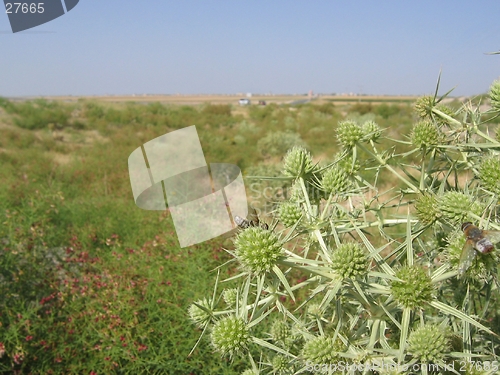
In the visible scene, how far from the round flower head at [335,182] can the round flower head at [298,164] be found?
7 cm

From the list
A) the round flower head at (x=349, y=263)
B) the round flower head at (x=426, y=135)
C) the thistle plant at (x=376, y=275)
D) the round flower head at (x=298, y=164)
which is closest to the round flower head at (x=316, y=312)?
the thistle plant at (x=376, y=275)

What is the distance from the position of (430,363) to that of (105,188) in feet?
27.6

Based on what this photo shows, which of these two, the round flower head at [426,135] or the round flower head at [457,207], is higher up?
the round flower head at [426,135]

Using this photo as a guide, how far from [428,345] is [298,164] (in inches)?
27.6

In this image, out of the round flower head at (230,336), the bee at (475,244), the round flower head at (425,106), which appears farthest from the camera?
the round flower head at (425,106)

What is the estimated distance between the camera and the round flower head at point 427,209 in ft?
3.93

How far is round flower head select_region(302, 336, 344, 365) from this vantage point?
42.9 inches

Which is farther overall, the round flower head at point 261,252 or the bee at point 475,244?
the round flower head at point 261,252

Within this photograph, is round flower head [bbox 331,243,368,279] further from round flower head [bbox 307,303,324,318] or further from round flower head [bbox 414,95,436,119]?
round flower head [bbox 414,95,436,119]

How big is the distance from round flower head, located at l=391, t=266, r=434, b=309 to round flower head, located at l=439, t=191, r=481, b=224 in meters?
0.25

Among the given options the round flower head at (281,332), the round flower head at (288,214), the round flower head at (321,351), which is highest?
the round flower head at (288,214)

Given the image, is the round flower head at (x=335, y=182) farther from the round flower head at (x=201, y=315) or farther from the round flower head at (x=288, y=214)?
the round flower head at (x=201, y=315)

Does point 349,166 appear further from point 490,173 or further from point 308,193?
point 490,173

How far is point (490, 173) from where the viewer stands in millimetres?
1207
